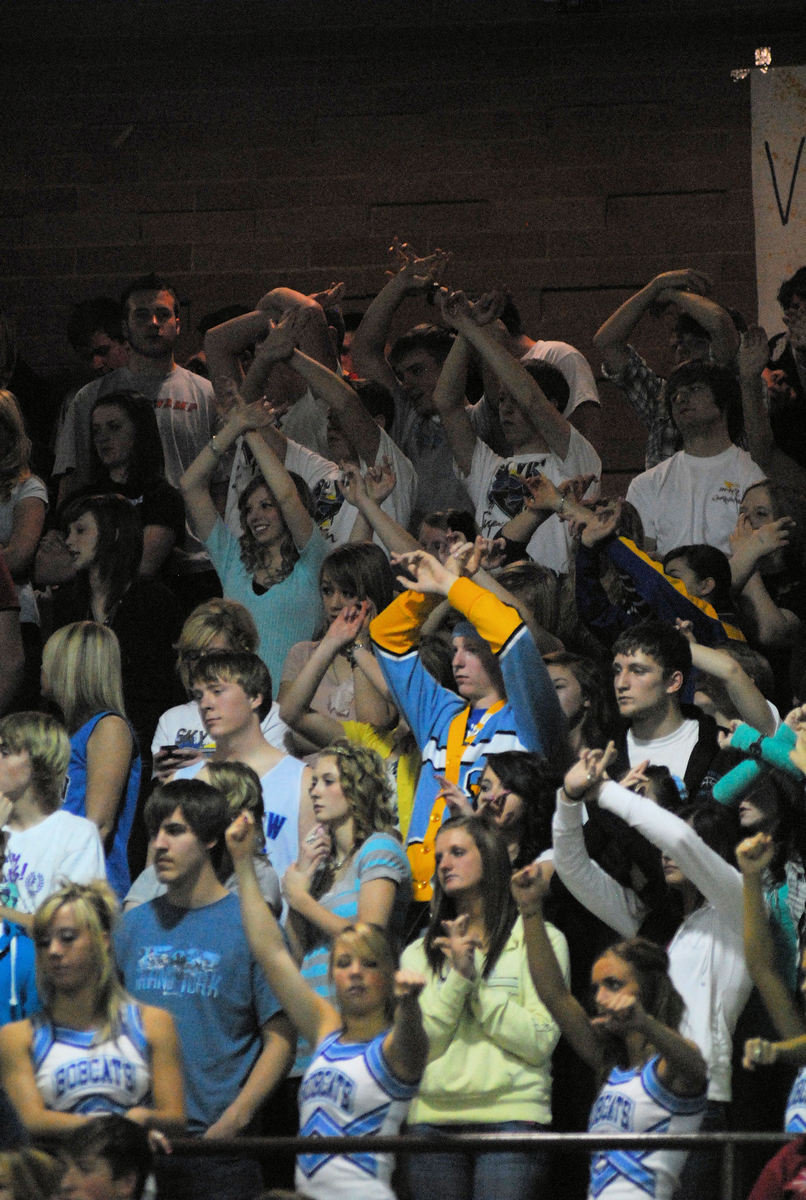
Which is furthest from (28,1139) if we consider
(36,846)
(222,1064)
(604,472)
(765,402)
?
(604,472)

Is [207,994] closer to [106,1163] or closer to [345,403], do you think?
[106,1163]

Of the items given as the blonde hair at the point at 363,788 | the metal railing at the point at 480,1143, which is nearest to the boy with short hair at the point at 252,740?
the blonde hair at the point at 363,788

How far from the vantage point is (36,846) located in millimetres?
3848

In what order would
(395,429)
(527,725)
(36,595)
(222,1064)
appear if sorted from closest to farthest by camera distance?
(222,1064) < (527,725) < (36,595) < (395,429)

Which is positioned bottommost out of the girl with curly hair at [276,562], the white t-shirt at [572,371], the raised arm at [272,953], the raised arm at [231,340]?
the raised arm at [272,953]

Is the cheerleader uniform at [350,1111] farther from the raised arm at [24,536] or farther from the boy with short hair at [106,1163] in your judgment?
the raised arm at [24,536]

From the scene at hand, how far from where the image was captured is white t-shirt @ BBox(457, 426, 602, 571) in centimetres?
558

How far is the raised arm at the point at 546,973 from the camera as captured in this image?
348 cm

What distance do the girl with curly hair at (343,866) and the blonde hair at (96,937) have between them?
0.41 meters

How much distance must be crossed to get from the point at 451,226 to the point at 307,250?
0.62 metres

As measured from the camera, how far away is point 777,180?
735 centimetres

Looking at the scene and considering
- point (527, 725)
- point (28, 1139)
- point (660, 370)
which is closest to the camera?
point (28, 1139)

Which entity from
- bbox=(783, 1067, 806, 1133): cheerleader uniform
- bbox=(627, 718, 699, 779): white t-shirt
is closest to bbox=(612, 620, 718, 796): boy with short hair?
bbox=(627, 718, 699, 779): white t-shirt

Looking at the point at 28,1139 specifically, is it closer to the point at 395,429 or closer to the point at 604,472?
the point at 395,429
